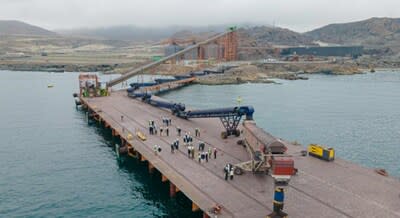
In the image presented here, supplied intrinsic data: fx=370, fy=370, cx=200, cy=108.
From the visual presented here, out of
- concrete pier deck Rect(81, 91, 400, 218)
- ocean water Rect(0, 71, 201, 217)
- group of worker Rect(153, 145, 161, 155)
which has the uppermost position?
group of worker Rect(153, 145, 161, 155)

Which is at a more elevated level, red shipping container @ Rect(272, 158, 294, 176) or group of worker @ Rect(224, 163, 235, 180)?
red shipping container @ Rect(272, 158, 294, 176)

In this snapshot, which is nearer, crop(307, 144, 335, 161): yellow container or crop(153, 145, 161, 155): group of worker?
Answer: crop(307, 144, 335, 161): yellow container

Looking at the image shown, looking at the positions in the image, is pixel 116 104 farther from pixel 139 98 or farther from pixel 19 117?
pixel 19 117

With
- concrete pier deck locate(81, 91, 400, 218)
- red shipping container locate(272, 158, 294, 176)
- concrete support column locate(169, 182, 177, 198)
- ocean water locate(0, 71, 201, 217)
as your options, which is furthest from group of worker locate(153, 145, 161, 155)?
red shipping container locate(272, 158, 294, 176)

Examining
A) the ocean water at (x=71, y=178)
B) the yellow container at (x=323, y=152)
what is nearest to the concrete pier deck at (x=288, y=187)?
the yellow container at (x=323, y=152)

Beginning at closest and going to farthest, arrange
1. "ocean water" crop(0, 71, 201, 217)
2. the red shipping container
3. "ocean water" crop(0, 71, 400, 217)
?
the red shipping container < "ocean water" crop(0, 71, 201, 217) < "ocean water" crop(0, 71, 400, 217)

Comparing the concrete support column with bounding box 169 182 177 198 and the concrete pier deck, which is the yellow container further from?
the concrete support column with bounding box 169 182 177 198

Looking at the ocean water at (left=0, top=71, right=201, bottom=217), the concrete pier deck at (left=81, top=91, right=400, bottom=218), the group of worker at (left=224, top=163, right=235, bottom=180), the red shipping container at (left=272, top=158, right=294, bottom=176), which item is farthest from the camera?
the ocean water at (left=0, top=71, right=201, bottom=217)

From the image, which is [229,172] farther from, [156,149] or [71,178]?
[71,178]
